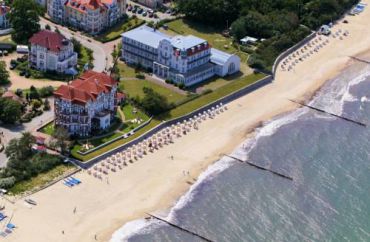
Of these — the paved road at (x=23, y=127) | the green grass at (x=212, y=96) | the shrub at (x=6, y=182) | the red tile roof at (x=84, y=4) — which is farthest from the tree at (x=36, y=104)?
the red tile roof at (x=84, y=4)

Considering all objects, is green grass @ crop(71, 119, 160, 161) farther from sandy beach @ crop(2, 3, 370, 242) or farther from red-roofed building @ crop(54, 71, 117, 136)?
red-roofed building @ crop(54, 71, 117, 136)

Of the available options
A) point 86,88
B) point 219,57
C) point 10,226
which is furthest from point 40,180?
point 219,57

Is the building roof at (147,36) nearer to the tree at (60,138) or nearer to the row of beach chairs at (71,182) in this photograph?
the tree at (60,138)

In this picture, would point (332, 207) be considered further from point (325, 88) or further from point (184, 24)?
point (184, 24)

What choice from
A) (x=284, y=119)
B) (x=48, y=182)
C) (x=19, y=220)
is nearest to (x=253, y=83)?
(x=284, y=119)

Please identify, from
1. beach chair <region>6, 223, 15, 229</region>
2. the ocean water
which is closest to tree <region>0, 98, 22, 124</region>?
beach chair <region>6, 223, 15, 229</region>

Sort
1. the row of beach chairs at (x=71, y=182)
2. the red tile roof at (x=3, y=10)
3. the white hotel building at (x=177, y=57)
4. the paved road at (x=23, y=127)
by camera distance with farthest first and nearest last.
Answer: the red tile roof at (x=3, y=10)
the white hotel building at (x=177, y=57)
the paved road at (x=23, y=127)
the row of beach chairs at (x=71, y=182)
